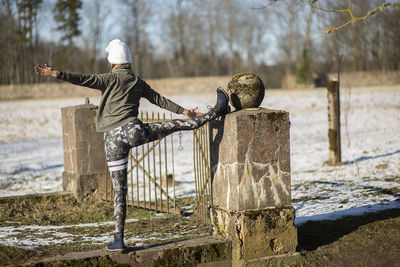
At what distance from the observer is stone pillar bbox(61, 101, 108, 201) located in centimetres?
778

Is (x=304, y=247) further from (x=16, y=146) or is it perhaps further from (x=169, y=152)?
(x=16, y=146)

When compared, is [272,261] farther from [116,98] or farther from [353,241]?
[116,98]

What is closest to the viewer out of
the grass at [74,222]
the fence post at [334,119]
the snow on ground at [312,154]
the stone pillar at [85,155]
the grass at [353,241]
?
the grass at [353,241]

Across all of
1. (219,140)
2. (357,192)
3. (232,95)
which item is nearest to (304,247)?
(219,140)

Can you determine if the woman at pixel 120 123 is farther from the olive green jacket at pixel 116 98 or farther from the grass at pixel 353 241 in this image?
the grass at pixel 353 241

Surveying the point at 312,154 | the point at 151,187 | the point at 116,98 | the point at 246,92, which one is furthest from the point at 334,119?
the point at 116,98

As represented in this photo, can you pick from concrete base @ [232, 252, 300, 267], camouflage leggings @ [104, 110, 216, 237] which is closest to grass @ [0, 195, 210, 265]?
camouflage leggings @ [104, 110, 216, 237]

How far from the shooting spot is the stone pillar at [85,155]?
778 cm

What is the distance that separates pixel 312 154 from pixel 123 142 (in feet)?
28.9

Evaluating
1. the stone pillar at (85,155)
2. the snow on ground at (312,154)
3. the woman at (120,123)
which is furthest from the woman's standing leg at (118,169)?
the stone pillar at (85,155)

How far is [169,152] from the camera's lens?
1421cm

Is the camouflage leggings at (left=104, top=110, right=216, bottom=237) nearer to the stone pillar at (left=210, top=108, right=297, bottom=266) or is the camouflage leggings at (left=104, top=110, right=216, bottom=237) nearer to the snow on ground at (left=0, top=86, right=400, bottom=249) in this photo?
the stone pillar at (left=210, top=108, right=297, bottom=266)

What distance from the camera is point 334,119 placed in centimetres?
1013

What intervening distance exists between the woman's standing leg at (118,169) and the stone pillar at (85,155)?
340cm
